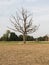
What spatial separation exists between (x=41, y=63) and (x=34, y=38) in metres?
44.0

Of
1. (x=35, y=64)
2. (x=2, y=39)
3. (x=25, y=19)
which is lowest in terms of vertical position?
(x=35, y=64)

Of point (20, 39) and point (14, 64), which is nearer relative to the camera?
point (14, 64)

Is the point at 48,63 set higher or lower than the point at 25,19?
lower

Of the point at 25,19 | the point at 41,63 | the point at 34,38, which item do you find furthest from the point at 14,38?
the point at 41,63

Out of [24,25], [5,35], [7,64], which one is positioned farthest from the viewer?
[5,35]

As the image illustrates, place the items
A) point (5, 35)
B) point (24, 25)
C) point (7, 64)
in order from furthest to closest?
point (5, 35) < point (24, 25) < point (7, 64)

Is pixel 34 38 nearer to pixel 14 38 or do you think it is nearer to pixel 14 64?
pixel 14 38

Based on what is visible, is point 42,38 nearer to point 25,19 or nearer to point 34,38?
point 34,38

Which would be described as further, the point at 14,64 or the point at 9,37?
the point at 9,37

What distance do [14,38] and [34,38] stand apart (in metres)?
4.87

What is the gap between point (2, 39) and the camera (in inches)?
2172

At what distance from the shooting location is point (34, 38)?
5541 cm

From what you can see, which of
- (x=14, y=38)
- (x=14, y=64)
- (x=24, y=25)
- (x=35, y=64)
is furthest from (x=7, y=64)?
(x=14, y=38)

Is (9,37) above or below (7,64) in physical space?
above
